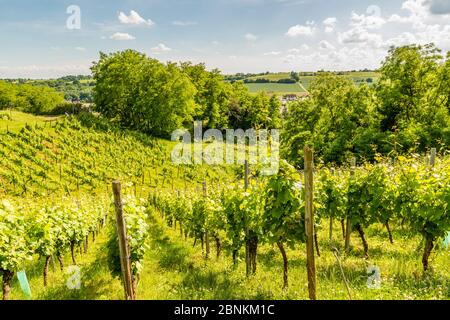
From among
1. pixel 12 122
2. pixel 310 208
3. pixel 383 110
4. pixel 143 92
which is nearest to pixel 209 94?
pixel 143 92

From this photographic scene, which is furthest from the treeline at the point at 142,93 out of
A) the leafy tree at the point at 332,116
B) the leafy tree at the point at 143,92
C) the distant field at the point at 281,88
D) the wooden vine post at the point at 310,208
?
the distant field at the point at 281,88

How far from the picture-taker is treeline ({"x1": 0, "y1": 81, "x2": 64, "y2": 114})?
8806 centimetres

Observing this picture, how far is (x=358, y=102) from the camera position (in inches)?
1697

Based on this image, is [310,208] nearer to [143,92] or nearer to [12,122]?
[12,122]

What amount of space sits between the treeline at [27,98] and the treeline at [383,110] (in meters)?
72.8

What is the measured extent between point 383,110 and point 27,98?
94844mm

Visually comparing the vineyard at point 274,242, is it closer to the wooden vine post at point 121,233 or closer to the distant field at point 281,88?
the wooden vine post at point 121,233

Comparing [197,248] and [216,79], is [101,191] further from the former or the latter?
[216,79]

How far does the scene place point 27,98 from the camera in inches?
3775

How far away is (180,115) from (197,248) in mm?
52022

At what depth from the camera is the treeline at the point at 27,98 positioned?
289 ft

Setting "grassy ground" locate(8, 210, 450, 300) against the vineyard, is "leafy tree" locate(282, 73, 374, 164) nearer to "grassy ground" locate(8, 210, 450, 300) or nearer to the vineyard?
the vineyard

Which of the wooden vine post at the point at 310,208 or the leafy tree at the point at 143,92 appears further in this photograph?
the leafy tree at the point at 143,92

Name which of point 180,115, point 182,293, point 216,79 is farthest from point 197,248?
point 216,79
